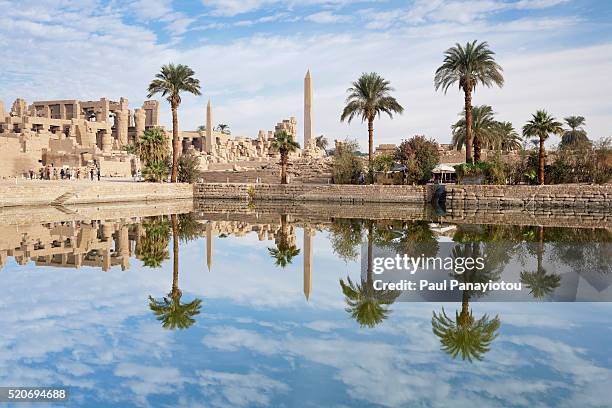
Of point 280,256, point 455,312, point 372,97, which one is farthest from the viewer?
point 372,97

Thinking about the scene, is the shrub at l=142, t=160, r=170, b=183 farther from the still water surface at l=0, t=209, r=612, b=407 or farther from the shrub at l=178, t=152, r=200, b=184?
the still water surface at l=0, t=209, r=612, b=407

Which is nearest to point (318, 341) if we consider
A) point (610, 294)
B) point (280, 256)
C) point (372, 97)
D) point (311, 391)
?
point (311, 391)

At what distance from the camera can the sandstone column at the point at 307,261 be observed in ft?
35.1

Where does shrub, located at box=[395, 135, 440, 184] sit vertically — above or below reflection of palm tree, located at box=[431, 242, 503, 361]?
above

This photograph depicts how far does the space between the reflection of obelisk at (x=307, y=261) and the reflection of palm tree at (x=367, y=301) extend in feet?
2.17

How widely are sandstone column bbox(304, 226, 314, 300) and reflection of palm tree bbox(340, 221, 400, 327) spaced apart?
2.18 feet

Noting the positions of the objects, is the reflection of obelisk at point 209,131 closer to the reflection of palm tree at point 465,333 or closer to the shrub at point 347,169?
the shrub at point 347,169

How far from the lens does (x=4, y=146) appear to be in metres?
44.0

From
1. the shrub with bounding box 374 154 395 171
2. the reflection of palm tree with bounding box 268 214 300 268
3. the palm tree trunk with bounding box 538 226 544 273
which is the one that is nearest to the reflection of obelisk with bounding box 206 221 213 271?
the reflection of palm tree with bounding box 268 214 300 268

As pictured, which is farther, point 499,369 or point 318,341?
point 318,341

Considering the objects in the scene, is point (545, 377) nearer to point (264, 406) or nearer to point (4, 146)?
point (264, 406)

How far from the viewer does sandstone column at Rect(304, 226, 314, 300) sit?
421 inches

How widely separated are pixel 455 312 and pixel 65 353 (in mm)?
5535

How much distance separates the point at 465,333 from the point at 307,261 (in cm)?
675
